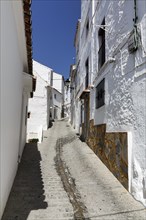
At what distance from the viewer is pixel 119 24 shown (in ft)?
21.9

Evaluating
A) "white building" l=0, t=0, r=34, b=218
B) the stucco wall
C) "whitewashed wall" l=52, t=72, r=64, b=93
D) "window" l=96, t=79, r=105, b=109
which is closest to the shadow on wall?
"white building" l=0, t=0, r=34, b=218

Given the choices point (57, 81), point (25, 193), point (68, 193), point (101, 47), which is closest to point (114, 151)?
point (68, 193)

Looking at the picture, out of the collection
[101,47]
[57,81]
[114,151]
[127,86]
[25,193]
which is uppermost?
[57,81]

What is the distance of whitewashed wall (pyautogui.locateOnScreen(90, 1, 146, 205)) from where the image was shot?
15.9 feet

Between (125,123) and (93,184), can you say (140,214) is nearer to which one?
(93,184)

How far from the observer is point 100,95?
8.95m

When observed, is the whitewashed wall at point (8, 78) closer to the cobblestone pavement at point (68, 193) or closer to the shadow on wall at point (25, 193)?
the shadow on wall at point (25, 193)

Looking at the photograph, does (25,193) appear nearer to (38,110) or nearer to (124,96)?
(124,96)

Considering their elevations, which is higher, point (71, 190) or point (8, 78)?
point (8, 78)

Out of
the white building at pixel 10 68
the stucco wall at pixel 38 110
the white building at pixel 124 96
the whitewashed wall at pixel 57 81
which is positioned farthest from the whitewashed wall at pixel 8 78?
the whitewashed wall at pixel 57 81

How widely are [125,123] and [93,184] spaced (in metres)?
1.98

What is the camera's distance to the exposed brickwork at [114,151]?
224 inches

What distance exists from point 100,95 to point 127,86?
3.20 metres

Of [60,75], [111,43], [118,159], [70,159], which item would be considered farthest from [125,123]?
[60,75]
